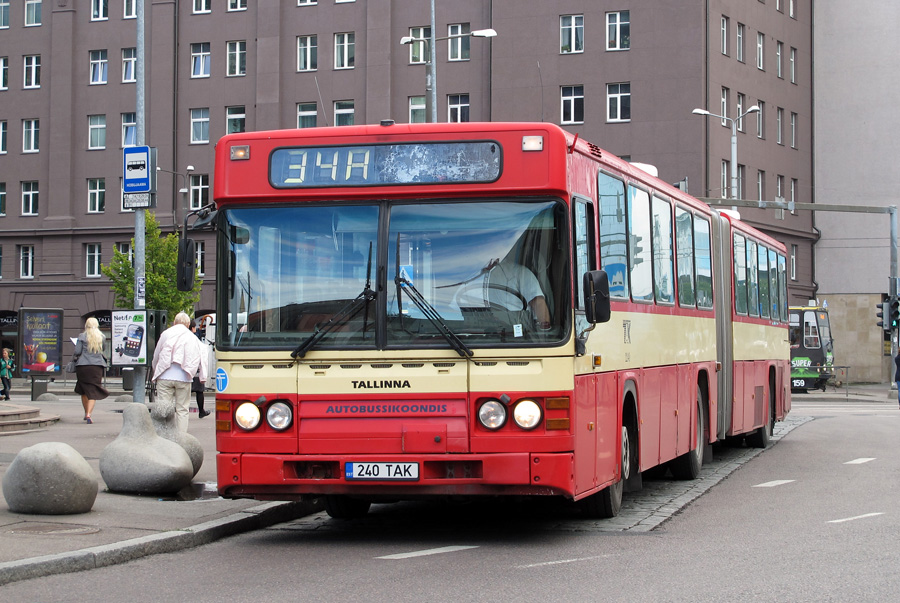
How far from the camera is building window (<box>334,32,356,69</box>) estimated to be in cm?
5634

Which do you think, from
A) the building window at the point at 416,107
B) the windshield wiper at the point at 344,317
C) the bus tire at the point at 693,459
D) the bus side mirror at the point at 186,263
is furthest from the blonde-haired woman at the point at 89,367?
the building window at the point at 416,107

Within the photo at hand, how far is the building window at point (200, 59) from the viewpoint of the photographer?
5825 centimetres

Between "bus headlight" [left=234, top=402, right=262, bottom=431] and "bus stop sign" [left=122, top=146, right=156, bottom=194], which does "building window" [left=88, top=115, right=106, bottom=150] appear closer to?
"bus stop sign" [left=122, top=146, right=156, bottom=194]

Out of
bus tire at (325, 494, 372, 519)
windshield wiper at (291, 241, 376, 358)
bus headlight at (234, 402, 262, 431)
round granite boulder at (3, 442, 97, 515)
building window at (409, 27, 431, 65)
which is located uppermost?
building window at (409, 27, 431, 65)

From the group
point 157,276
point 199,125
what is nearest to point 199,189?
point 199,125

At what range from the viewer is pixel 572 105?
54.1 m

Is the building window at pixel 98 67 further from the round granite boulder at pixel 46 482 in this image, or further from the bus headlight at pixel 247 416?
the bus headlight at pixel 247 416

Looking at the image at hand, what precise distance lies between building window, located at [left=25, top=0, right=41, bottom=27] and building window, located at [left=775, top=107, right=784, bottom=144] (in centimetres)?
3326

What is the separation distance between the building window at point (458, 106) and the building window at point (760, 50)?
12.8 metres

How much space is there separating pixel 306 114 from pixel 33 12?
14.2 metres

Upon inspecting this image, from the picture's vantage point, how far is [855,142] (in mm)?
62438

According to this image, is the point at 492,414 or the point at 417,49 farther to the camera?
the point at 417,49

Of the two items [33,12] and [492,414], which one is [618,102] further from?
[492,414]

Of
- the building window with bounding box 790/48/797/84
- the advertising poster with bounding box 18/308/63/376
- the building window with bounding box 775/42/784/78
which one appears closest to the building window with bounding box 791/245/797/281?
the building window with bounding box 790/48/797/84
